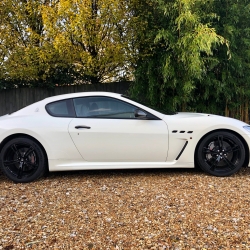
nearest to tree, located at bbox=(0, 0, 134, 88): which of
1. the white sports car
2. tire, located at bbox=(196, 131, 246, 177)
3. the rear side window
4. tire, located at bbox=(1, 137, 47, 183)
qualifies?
the rear side window

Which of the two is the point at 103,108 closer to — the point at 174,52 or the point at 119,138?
the point at 119,138

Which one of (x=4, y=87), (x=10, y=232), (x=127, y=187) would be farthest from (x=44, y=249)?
(x=4, y=87)

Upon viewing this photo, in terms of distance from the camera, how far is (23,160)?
11.9 feet

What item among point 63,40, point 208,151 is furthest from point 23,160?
point 63,40

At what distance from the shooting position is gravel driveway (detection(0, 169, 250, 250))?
2102 millimetres

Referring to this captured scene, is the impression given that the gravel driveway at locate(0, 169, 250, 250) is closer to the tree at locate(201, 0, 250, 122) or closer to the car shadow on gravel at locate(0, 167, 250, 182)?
the car shadow on gravel at locate(0, 167, 250, 182)

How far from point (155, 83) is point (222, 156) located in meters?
2.79

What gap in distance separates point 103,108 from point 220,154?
5.90ft

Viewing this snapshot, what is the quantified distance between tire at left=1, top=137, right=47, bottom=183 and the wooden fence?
3984 millimetres

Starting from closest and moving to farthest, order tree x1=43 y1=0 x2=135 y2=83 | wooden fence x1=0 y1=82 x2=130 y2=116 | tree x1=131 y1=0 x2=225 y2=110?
tree x1=131 y1=0 x2=225 y2=110 < tree x1=43 y1=0 x2=135 y2=83 < wooden fence x1=0 y1=82 x2=130 y2=116

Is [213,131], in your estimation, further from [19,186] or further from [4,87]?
[4,87]

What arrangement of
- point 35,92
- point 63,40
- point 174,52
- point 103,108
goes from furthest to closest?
point 35,92 → point 63,40 → point 174,52 → point 103,108

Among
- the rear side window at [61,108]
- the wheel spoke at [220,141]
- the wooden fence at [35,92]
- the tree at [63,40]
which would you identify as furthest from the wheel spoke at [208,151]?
the wooden fence at [35,92]

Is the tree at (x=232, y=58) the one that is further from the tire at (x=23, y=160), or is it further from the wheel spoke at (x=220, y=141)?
the tire at (x=23, y=160)
